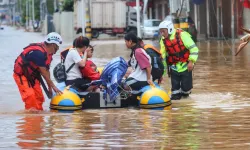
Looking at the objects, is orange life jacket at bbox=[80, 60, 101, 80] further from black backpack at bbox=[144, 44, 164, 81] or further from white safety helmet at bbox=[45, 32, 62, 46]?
black backpack at bbox=[144, 44, 164, 81]

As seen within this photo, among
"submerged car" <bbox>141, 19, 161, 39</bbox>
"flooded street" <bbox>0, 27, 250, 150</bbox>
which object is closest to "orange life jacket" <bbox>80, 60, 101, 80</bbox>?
"flooded street" <bbox>0, 27, 250, 150</bbox>

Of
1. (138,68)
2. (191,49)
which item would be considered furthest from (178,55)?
(138,68)

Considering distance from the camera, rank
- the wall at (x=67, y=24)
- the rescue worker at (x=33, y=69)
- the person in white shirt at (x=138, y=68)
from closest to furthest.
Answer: the rescue worker at (x=33, y=69) < the person in white shirt at (x=138, y=68) < the wall at (x=67, y=24)

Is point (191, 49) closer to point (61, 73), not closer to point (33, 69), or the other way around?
point (61, 73)

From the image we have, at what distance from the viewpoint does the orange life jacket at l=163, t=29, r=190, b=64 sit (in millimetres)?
14594

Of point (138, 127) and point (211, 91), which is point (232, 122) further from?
point (211, 91)

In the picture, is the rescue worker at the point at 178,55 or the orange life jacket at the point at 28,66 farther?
the rescue worker at the point at 178,55

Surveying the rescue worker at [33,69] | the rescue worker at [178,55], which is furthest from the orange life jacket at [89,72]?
the rescue worker at [178,55]

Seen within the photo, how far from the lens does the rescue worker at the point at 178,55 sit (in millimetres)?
14523

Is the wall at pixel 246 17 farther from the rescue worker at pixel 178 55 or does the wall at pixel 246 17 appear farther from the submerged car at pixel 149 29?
the rescue worker at pixel 178 55

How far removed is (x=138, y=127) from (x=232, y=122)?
138cm

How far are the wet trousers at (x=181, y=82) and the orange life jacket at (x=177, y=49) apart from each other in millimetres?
268

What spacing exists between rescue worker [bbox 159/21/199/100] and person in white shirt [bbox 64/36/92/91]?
1.57 meters

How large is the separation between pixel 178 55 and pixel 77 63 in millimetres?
2060
